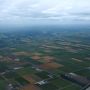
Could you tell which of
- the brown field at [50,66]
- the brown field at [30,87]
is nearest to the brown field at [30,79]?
the brown field at [30,87]

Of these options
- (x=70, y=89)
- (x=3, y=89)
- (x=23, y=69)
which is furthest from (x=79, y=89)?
(x=23, y=69)

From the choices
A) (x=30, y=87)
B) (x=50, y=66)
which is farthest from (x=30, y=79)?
(x=50, y=66)

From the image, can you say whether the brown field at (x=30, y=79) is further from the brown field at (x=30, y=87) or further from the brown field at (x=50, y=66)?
the brown field at (x=50, y=66)

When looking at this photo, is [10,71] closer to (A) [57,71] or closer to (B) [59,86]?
(A) [57,71]

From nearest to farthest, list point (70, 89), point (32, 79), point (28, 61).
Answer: point (70, 89) < point (32, 79) < point (28, 61)

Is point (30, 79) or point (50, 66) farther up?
point (50, 66)

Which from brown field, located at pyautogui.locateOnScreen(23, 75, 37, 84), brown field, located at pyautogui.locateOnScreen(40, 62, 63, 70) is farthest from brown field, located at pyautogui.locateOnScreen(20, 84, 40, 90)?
brown field, located at pyautogui.locateOnScreen(40, 62, 63, 70)

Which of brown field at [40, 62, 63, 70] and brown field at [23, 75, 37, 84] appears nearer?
brown field at [23, 75, 37, 84]

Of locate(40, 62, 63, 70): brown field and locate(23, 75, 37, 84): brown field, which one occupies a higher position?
locate(40, 62, 63, 70): brown field

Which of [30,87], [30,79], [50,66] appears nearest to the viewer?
[30,87]

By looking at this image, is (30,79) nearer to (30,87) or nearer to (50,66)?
(30,87)

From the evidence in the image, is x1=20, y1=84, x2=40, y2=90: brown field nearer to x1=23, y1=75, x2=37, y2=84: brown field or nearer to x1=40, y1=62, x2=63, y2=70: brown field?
x1=23, y1=75, x2=37, y2=84: brown field
